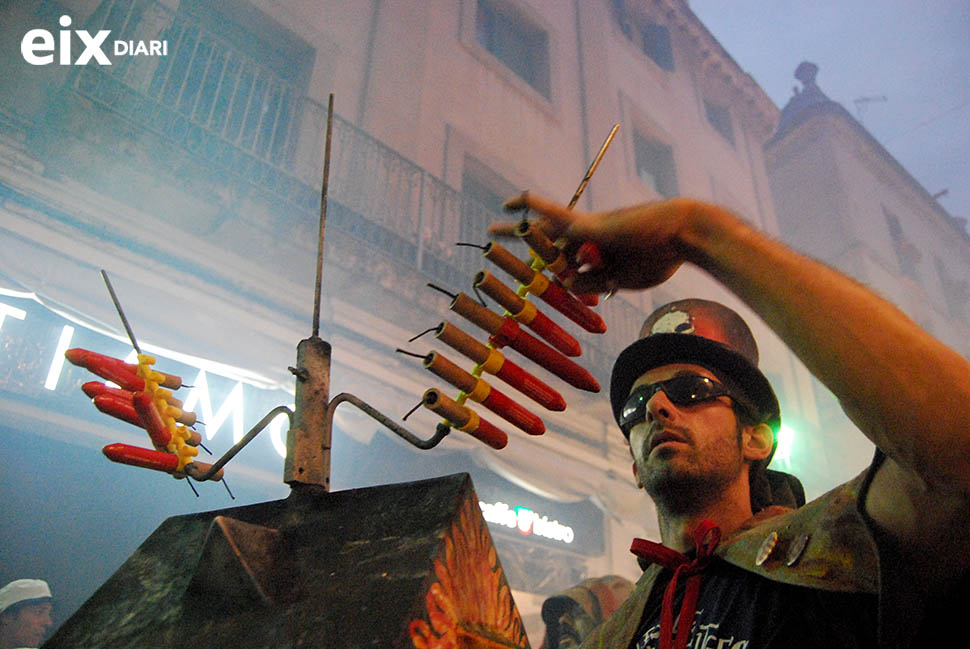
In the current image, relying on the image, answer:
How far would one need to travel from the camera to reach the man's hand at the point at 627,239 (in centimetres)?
108

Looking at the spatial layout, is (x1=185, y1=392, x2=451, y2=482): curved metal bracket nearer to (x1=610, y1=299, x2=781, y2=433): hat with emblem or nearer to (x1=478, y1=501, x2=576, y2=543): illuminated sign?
(x1=610, y1=299, x2=781, y2=433): hat with emblem

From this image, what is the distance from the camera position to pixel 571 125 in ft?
41.0

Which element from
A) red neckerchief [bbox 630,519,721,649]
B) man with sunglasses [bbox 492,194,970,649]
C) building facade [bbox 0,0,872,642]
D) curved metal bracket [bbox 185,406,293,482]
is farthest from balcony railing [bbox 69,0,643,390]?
red neckerchief [bbox 630,519,721,649]

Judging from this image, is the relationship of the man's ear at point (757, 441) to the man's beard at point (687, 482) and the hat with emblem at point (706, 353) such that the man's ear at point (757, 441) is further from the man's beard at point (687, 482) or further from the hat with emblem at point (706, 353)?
the man's beard at point (687, 482)

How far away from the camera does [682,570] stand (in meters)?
1.67

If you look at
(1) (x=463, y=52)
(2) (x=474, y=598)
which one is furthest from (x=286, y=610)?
(1) (x=463, y=52)

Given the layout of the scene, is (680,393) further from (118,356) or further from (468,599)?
(118,356)

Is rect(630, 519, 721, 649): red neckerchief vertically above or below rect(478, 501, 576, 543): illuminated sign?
below

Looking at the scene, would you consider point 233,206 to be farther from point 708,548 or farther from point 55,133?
point 708,548

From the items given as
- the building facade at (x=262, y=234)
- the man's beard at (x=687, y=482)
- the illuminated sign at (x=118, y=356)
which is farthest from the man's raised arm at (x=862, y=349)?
the building facade at (x=262, y=234)

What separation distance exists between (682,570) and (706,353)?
0.79 meters

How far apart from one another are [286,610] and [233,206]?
19.3ft

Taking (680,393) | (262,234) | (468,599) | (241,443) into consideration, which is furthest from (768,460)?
(262,234)

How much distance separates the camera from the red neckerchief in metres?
1.51
